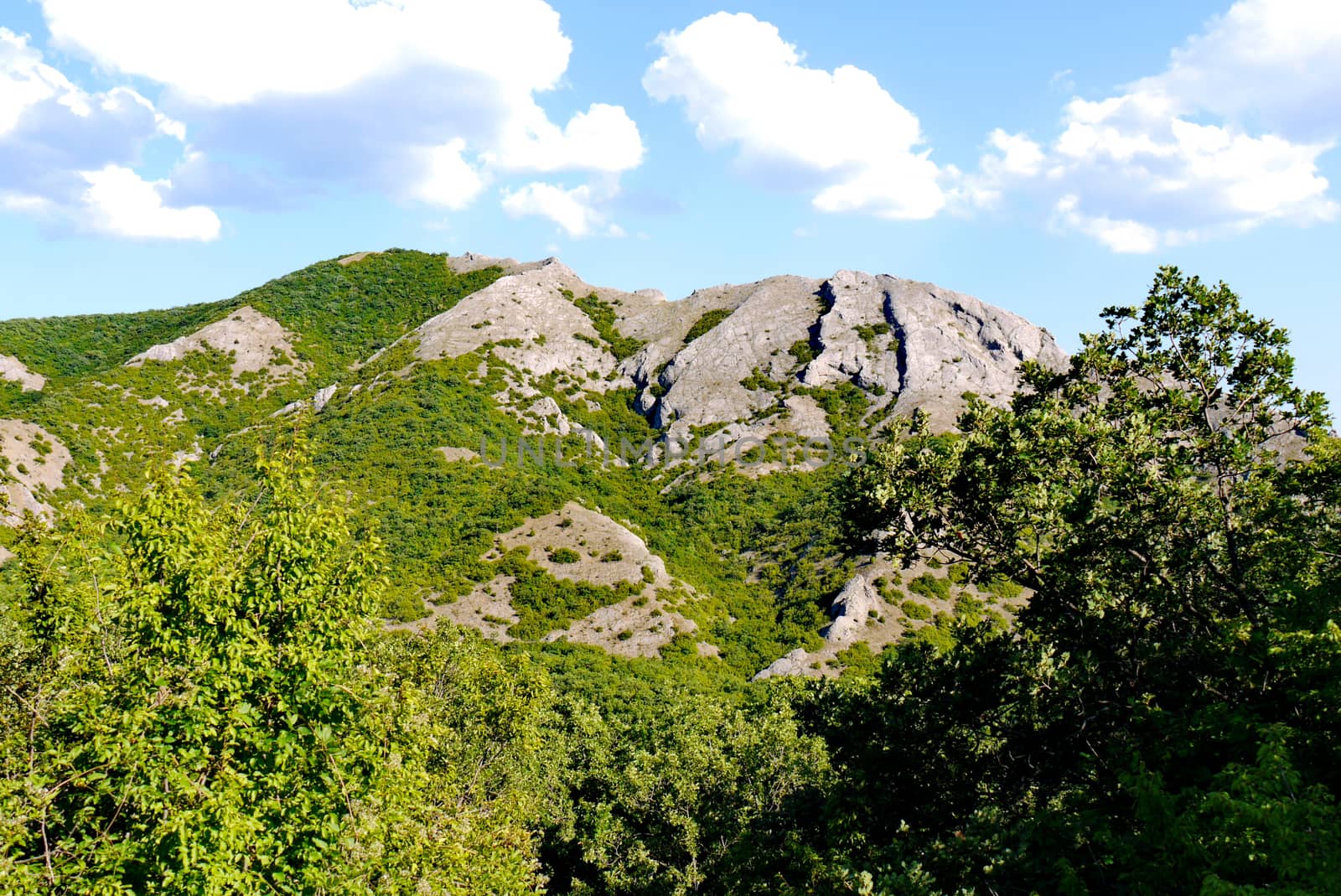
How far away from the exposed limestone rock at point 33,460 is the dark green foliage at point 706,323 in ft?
279

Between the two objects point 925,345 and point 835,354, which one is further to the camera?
point 835,354

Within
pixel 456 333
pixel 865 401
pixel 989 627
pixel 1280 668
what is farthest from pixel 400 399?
pixel 1280 668

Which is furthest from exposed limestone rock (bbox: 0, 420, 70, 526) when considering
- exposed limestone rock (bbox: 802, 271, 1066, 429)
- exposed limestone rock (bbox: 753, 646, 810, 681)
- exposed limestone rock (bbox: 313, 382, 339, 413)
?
exposed limestone rock (bbox: 802, 271, 1066, 429)

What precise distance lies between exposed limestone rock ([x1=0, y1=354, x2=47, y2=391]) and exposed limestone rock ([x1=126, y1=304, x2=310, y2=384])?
11.0 meters

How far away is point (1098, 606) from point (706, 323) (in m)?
114

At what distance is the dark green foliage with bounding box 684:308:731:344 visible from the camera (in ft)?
406

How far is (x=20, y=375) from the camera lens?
99.2m

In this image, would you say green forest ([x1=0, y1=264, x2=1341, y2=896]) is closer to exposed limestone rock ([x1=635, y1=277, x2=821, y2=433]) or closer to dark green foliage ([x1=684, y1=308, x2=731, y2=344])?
exposed limestone rock ([x1=635, y1=277, x2=821, y2=433])

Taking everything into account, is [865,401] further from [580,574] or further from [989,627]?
[989,627]

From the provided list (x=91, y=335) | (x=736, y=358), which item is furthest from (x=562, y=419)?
(x=91, y=335)

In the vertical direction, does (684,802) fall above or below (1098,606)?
below

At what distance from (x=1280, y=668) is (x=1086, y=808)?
4886 millimetres

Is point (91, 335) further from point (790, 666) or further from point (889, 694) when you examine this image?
point (889, 694)

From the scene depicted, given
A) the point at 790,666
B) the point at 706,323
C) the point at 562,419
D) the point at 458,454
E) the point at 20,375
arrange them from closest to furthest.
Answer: the point at 790,666 → the point at 458,454 → the point at 20,375 → the point at 562,419 → the point at 706,323
